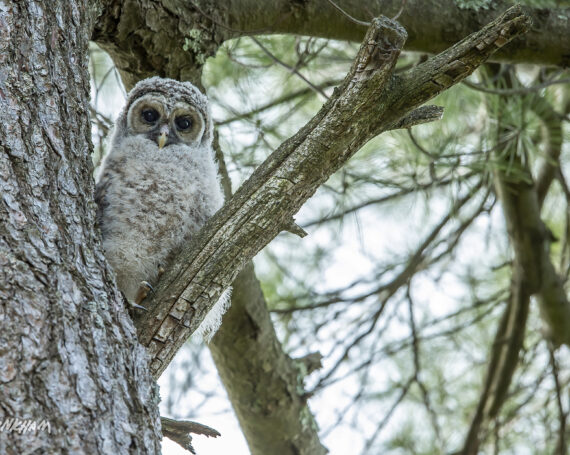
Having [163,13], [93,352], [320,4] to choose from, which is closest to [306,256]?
[320,4]

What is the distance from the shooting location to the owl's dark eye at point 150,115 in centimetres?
258

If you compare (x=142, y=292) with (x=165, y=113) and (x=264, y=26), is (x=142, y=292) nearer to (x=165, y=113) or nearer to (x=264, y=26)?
(x=165, y=113)

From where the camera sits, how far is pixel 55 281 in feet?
4.66

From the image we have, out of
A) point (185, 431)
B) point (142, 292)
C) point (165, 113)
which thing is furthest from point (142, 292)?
point (165, 113)

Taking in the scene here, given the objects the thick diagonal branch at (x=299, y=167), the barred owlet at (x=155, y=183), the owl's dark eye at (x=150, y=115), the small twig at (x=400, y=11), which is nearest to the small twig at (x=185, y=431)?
the thick diagonal branch at (x=299, y=167)

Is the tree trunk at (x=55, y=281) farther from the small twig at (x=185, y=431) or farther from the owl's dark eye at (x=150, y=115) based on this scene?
the owl's dark eye at (x=150, y=115)

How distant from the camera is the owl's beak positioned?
2.45 m

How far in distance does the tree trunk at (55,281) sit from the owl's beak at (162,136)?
0.66m

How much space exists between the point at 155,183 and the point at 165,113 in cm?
39

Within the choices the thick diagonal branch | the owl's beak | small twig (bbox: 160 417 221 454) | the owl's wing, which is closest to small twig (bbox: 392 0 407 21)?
the thick diagonal branch

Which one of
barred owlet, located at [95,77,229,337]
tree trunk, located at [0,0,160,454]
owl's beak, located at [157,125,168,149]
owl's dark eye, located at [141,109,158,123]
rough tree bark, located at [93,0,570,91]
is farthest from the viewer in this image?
owl's dark eye, located at [141,109,158,123]

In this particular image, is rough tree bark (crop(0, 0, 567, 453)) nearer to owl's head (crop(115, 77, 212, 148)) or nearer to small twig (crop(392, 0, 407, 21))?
owl's head (crop(115, 77, 212, 148))

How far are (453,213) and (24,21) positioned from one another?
2196 millimetres

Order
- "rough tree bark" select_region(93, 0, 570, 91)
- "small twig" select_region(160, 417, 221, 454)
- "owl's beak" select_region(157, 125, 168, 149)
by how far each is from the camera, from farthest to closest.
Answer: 1. "owl's beak" select_region(157, 125, 168, 149)
2. "rough tree bark" select_region(93, 0, 570, 91)
3. "small twig" select_region(160, 417, 221, 454)
